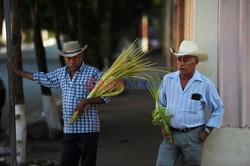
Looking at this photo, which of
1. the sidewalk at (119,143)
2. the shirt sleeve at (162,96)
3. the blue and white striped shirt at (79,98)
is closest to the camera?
the shirt sleeve at (162,96)

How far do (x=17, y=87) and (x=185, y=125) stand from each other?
11.3ft

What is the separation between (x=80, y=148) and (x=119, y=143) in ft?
13.8

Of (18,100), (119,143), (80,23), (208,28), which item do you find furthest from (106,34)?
(208,28)

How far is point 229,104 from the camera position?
6582mm

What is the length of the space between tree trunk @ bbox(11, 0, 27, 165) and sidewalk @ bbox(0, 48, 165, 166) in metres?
0.48

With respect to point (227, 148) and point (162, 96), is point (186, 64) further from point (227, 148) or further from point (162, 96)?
point (227, 148)

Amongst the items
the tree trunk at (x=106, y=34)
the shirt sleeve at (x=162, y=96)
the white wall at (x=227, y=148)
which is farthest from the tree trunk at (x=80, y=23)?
the shirt sleeve at (x=162, y=96)

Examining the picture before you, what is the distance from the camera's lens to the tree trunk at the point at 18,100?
7.90m

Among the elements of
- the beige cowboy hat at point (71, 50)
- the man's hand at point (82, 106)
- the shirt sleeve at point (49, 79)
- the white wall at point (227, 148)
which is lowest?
the white wall at point (227, 148)

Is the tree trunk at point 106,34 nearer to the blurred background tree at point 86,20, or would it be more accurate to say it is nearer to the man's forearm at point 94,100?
the blurred background tree at point 86,20

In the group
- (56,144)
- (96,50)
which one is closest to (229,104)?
(56,144)

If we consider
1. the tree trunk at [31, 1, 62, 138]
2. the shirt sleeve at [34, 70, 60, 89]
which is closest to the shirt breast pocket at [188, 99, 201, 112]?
the shirt sleeve at [34, 70, 60, 89]

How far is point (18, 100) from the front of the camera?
8266mm

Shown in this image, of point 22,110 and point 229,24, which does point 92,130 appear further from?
point 22,110
